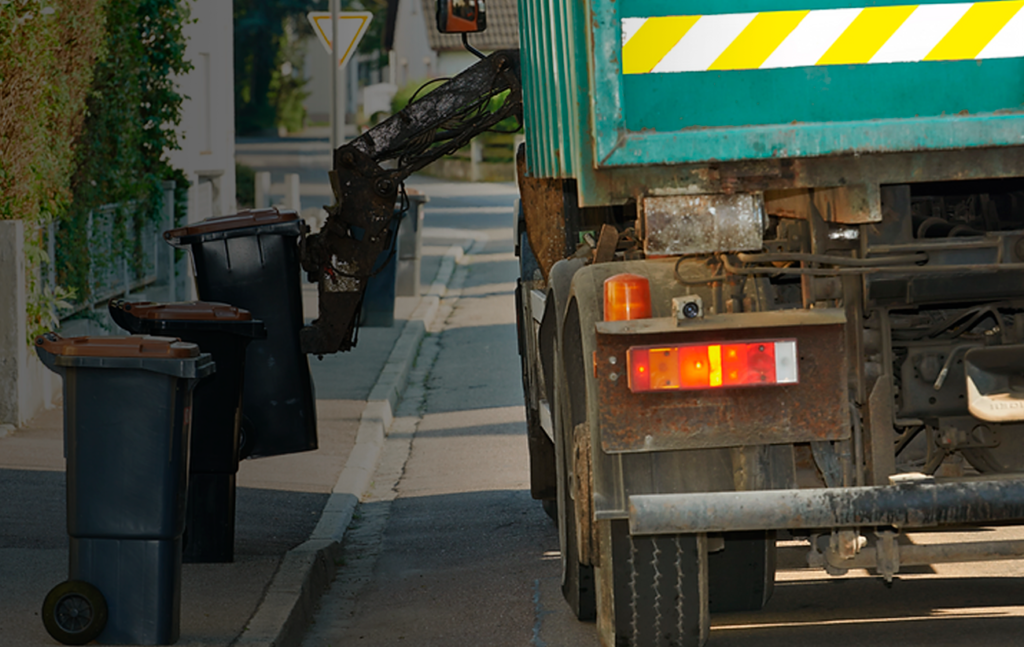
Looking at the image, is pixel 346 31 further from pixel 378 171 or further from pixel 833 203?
pixel 833 203

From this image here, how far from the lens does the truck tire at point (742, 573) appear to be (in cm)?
539

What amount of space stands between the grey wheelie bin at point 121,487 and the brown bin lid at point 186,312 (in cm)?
125

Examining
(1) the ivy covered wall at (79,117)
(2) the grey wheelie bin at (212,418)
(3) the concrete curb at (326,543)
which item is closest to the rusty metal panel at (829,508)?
(3) the concrete curb at (326,543)

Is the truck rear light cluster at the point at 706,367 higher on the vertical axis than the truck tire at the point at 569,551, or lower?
higher

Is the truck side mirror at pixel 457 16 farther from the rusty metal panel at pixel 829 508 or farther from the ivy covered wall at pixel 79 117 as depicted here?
the ivy covered wall at pixel 79 117

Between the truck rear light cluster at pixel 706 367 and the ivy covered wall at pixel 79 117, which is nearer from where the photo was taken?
the truck rear light cluster at pixel 706 367

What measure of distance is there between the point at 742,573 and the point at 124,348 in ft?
7.50

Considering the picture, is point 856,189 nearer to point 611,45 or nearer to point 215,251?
point 611,45

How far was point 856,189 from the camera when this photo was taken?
168 inches

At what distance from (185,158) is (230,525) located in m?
12.2

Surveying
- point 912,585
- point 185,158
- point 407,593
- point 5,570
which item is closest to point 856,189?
point 912,585

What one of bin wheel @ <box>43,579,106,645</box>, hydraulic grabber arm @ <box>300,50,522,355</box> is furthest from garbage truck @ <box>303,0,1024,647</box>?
hydraulic grabber arm @ <box>300,50,522,355</box>

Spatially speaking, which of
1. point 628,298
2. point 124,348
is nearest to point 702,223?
point 628,298

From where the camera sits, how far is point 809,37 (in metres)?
4.22
